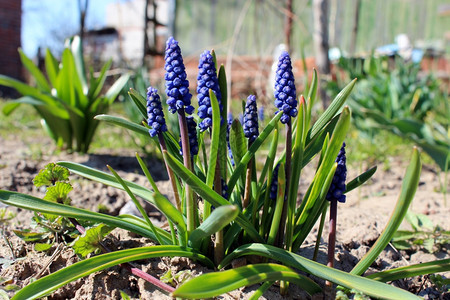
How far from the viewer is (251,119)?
1185mm

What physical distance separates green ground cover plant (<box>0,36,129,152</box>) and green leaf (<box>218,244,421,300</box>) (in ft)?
6.71

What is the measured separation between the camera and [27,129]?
483cm

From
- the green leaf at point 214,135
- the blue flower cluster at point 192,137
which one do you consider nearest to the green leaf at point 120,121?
the blue flower cluster at point 192,137

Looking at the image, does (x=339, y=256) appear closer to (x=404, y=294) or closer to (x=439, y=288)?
(x=439, y=288)

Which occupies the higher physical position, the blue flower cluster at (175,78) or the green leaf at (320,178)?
the blue flower cluster at (175,78)

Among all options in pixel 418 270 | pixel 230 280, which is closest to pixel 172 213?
pixel 230 280

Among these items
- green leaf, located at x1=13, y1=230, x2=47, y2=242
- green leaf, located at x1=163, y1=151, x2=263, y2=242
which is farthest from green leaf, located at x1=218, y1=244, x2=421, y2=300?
green leaf, located at x1=13, y1=230, x2=47, y2=242

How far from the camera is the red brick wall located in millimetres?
9598

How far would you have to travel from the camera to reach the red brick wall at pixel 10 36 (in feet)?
31.5

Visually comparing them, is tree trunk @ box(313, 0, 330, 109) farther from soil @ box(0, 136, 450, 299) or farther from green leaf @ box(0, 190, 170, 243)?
green leaf @ box(0, 190, 170, 243)

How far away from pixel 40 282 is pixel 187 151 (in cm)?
49

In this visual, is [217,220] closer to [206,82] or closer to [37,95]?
[206,82]

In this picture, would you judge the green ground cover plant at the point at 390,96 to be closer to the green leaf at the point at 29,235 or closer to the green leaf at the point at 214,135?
the green leaf at the point at 214,135

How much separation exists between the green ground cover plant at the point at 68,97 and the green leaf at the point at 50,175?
144cm
